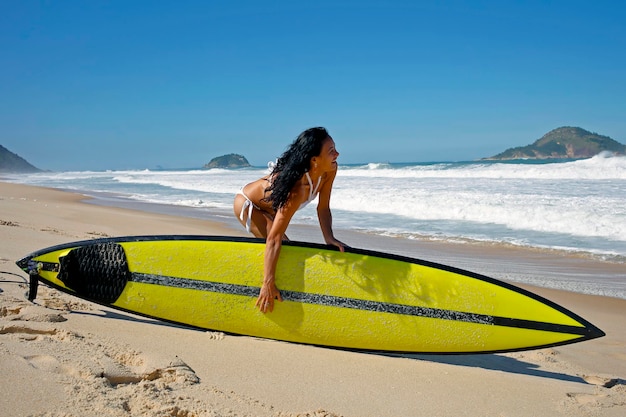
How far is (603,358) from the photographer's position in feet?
10.7

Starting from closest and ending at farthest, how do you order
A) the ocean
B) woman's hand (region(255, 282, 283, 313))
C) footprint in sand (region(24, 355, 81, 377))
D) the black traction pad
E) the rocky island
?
footprint in sand (region(24, 355, 81, 377)), woman's hand (region(255, 282, 283, 313)), the black traction pad, the ocean, the rocky island

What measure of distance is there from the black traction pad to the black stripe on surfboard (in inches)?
4.4

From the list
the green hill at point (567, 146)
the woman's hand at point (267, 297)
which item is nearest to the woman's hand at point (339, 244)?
the woman's hand at point (267, 297)

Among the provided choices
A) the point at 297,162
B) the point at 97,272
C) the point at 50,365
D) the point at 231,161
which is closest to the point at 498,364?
the point at 297,162

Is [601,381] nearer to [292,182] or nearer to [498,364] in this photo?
[498,364]

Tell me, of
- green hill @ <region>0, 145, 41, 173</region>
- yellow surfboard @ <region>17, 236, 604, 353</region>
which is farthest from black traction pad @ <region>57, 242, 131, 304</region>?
green hill @ <region>0, 145, 41, 173</region>

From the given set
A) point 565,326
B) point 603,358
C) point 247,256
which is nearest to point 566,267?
point 603,358

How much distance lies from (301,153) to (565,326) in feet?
5.74

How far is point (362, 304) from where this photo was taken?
298 centimetres

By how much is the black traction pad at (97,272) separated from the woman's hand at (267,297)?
0.87 metres

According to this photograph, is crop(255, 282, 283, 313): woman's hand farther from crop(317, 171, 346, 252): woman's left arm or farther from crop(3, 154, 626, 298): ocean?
crop(3, 154, 626, 298): ocean

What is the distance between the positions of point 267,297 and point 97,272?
3.64 feet

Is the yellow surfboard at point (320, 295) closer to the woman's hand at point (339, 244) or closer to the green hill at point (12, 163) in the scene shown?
the woman's hand at point (339, 244)

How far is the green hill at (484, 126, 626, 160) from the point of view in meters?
64.1
